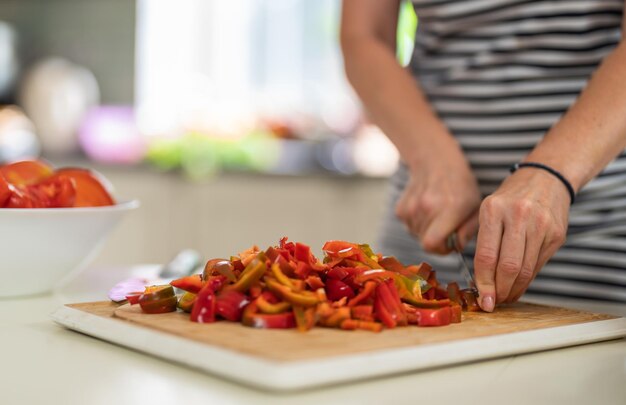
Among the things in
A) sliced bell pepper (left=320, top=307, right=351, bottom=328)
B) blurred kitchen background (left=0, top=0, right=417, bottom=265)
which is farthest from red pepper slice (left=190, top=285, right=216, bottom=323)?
blurred kitchen background (left=0, top=0, right=417, bottom=265)

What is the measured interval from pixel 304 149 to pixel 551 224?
2.70 metres

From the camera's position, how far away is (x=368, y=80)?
146 centimetres

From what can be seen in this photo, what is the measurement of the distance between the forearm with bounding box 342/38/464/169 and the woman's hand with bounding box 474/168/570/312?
27 centimetres

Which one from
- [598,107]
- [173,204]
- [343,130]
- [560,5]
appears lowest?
[173,204]

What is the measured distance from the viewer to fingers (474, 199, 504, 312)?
988 mm

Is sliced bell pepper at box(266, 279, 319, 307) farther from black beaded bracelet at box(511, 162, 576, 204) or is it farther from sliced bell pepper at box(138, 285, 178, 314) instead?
black beaded bracelet at box(511, 162, 576, 204)

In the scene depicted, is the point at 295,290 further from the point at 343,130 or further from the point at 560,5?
the point at 343,130

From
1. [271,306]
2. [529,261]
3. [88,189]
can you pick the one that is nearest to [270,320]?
[271,306]

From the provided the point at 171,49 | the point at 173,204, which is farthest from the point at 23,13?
the point at 173,204

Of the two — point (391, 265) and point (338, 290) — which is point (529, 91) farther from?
point (338, 290)

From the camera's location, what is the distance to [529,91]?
1.40 metres

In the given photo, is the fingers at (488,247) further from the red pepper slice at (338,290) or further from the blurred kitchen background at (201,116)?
the blurred kitchen background at (201,116)

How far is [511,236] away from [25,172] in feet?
2.07

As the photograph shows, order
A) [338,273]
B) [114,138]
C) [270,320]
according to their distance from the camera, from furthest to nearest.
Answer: [114,138] < [338,273] < [270,320]
